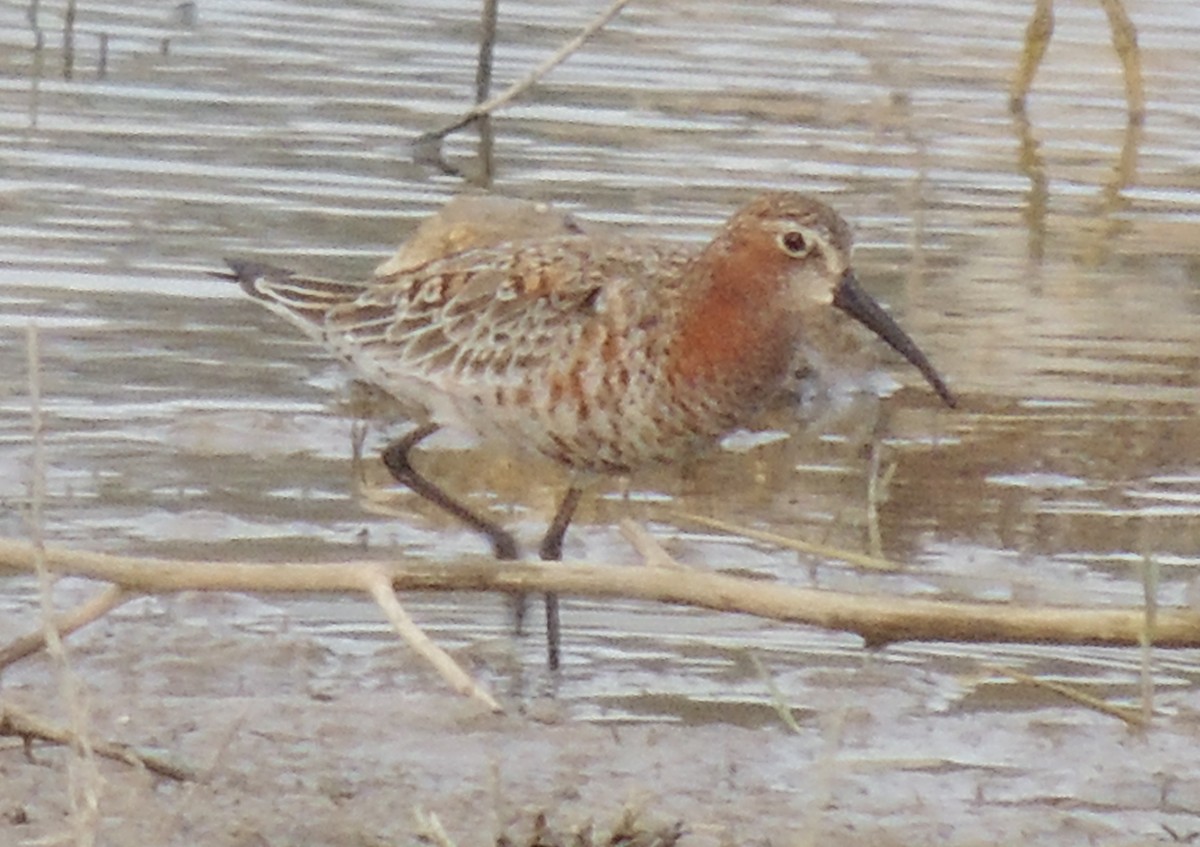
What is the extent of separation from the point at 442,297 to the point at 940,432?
2000 mm

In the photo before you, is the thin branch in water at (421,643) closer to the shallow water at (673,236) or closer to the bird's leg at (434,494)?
the shallow water at (673,236)

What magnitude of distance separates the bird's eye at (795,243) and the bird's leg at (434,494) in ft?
3.34

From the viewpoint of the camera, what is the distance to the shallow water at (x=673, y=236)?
21.1 feet

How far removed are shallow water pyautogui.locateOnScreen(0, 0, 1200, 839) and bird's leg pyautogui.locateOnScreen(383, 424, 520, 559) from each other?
0.47ft

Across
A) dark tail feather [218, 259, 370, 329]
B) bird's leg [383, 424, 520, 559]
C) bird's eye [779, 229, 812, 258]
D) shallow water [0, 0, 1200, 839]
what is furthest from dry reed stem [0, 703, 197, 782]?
dark tail feather [218, 259, 370, 329]

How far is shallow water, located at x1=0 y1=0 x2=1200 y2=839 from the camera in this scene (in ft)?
21.1

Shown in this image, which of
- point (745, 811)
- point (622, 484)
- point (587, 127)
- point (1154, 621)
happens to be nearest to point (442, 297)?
point (622, 484)

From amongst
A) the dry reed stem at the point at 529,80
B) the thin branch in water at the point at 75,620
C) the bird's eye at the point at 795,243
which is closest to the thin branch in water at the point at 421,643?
the thin branch in water at the point at 75,620

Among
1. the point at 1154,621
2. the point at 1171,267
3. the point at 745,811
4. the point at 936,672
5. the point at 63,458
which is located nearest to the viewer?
the point at 1154,621

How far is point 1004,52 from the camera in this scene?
1342 cm

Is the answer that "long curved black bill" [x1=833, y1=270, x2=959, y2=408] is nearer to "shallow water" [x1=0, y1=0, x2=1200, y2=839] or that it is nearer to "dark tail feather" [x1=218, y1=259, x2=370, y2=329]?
"shallow water" [x1=0, y1=0, x2=1200, y2=839]

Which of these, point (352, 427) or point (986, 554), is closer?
point (986, 554)

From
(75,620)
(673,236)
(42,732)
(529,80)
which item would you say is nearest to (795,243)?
(75,620)

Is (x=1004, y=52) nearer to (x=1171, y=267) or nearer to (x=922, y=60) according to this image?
(x=922, y=60)
